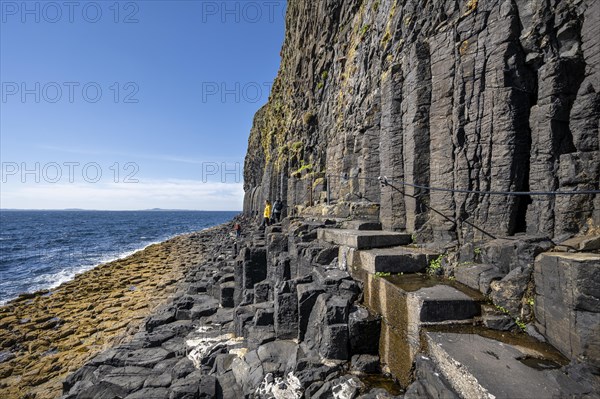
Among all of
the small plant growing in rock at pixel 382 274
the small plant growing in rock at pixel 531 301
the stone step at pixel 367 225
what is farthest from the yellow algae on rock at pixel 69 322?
the small plant growing in rock at pixel 531 301

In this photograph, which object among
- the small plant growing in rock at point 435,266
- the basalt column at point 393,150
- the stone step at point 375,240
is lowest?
the small plant growing in rock at point 435,266

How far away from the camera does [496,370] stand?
3527 millimetres

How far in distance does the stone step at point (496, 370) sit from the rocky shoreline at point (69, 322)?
35.3ft

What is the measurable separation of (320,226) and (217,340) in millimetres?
5053

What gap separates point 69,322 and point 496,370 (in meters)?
18.0

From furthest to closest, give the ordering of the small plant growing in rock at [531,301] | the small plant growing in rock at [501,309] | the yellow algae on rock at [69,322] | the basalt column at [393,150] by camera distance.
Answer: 1. the yellow algae on rock at [69,322]
2. the basalt column at [393,150]
3. the small plant growing in rock at [501,309]
4. the small plant growing in rock at [531,301]

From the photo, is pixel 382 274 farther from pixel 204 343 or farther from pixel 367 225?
pixel 204 343

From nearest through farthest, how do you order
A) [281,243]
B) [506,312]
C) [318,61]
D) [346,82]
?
[506,312] → [281,243] → [346,82] → [318,61]

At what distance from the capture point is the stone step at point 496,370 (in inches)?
126

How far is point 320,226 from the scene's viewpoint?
11.4m

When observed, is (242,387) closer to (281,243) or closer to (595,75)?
(281,243)

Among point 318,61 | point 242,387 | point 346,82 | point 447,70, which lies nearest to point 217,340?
point 242,387

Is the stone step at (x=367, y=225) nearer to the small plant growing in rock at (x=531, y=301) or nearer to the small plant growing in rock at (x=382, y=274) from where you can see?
the small plant growing in rock at (x=382, y=274)

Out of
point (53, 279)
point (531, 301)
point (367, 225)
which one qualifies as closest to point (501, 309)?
point (531, 301)
